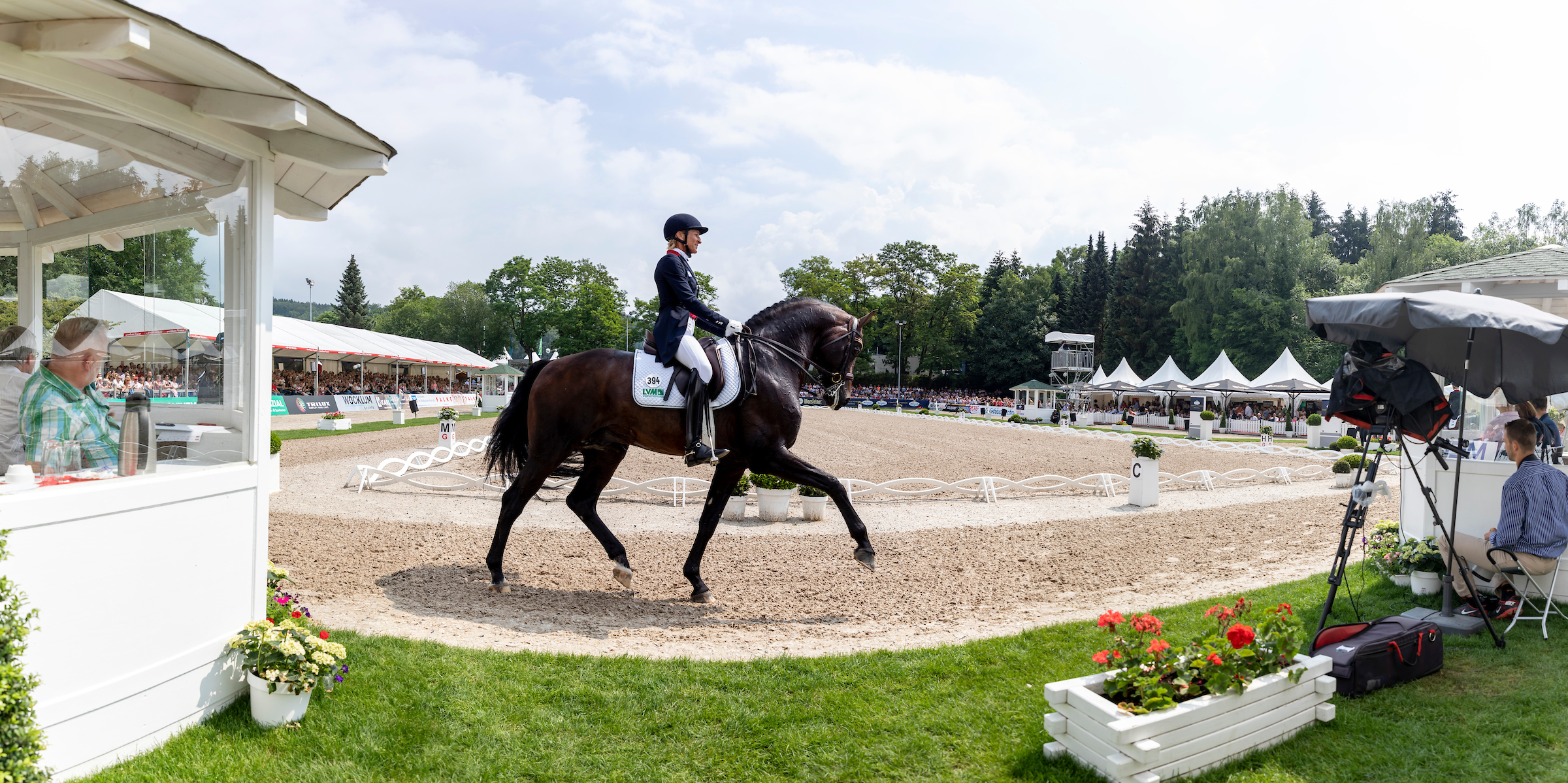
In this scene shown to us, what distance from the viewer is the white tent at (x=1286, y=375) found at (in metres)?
33.3

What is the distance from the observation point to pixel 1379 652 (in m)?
4.27

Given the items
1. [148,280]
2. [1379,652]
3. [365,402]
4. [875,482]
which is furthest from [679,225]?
[365,402]

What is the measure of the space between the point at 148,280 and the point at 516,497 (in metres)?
3.05

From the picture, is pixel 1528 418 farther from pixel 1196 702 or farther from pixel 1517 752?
pixel 1196 702

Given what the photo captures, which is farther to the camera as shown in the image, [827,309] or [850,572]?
[850,572]

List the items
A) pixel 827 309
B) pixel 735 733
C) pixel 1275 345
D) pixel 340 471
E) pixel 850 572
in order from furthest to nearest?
pixel 1275 345 → pixel 340 471 → pixel 850 572 → pixel 827 309 → pixel 735 733

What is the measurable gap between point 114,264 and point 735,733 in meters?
4.05

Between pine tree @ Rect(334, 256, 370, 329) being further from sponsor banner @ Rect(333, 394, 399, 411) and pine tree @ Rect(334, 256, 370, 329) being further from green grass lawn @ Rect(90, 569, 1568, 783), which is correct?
green grass lawn @ Rect(90, 569, 1568, 783)

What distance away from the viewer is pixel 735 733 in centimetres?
378

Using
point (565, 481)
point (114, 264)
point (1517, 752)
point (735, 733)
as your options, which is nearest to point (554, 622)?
point (735, 733)

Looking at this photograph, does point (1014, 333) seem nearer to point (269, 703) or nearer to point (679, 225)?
point (679, 225)

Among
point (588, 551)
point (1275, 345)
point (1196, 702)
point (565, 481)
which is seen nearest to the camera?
Answer: point (1196, 702)

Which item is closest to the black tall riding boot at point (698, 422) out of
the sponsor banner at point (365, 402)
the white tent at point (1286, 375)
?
the white tent at point (1286, 375)

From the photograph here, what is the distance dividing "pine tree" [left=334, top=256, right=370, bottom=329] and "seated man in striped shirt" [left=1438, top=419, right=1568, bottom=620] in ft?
362
